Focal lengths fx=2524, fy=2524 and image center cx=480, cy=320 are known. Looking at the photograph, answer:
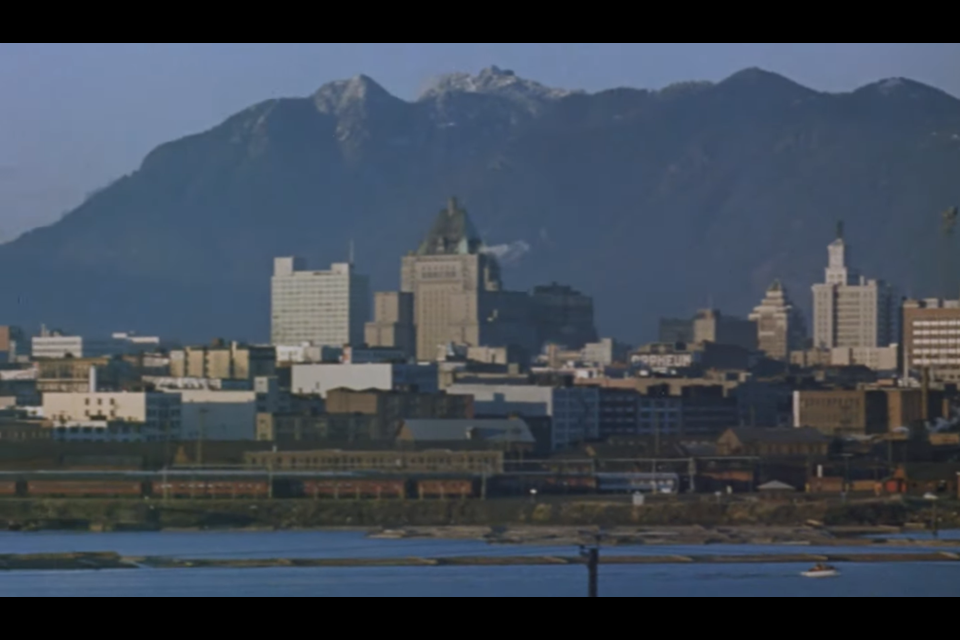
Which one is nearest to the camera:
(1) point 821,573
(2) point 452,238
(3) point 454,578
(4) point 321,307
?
(3) point 454,578

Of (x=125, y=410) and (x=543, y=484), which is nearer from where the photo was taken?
(x=543, y=484)

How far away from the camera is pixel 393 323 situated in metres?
45.5

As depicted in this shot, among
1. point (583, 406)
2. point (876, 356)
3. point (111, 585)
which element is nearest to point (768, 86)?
point (876, 356)

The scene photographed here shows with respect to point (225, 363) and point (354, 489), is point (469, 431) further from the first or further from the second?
point (225, 363)

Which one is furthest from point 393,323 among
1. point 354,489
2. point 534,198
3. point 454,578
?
point 454,578

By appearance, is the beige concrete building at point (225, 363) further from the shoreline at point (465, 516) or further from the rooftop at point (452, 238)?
the rooftop at point (452, 238)

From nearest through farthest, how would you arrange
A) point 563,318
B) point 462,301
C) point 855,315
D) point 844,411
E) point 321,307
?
1. point 844,411
2. point 462,301
3. point 855,315
4. point 321,307
5. point 563,318

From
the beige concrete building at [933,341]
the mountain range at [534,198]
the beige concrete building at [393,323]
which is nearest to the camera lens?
the beige concrete building at [933,341]

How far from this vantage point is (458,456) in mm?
20438

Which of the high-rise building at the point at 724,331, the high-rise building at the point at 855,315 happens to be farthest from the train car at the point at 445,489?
the high-rise building at the point at 855,315

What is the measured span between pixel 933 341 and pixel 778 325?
9141mm

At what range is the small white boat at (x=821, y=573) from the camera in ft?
42.6

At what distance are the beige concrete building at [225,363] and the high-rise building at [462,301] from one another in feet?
40.1
